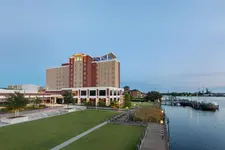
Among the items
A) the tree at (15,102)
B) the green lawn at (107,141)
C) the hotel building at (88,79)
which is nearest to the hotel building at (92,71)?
the hotel building at (88,79)

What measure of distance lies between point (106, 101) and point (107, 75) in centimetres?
1777

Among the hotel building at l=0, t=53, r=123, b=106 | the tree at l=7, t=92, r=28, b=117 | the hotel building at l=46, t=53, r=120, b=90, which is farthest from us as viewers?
the hotel building at l=46, t=53, r=120, b=90

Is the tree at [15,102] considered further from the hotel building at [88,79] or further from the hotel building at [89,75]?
the hotel building at [89,75]

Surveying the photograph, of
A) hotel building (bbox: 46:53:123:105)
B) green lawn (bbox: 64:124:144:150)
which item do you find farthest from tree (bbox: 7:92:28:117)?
hotel building (bbox: 46:53:123:105)

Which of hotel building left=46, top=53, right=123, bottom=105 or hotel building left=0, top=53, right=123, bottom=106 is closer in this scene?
hotel building left=0, top=53, right=123, bottom=106

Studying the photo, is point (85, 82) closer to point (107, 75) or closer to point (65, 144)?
point (107, 75)

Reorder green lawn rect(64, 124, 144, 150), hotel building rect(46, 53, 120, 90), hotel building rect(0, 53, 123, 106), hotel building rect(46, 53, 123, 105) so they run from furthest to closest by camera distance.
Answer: hotel building rect(46, 53, 120, 90) → hotel building rect(46, 53, 123, 105) → hotel building rect(0, 53, 123, 106) → green lawn rect(64, 124, 144, 150)

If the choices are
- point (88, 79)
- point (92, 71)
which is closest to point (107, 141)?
point (88, 79)

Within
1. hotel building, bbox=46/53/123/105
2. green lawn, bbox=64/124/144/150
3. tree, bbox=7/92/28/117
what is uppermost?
hotel building, bbox=46/53/123/105

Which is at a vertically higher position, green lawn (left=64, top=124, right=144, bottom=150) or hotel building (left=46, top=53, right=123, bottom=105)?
hotel building (left=46, top=53, right=123, bottom=105)

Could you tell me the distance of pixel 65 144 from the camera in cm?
1666

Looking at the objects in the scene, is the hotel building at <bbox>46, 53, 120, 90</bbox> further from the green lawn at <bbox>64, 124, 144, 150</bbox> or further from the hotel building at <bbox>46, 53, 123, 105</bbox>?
the green lawn at <bbox>64, 124, 144, 150</bbox>

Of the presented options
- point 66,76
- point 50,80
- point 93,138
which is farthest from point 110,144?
point 50,80

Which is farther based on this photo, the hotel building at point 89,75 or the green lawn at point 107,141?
the hotel building at point 89,75
